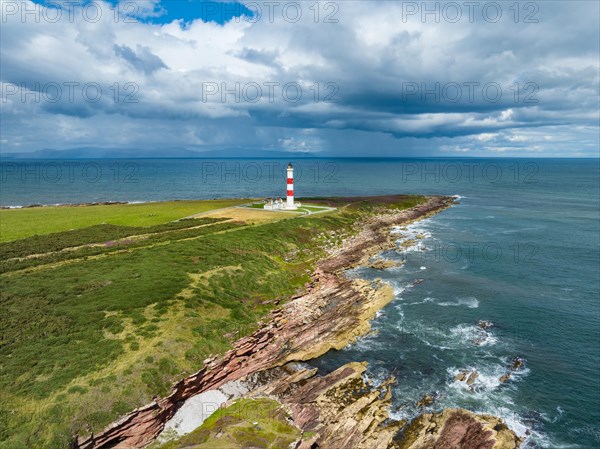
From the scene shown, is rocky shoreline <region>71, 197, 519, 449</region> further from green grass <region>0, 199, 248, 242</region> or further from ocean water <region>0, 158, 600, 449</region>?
green grass <region>0, 199, 248, 242</region>

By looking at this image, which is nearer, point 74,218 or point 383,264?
point 383,264

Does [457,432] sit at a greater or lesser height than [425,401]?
greater

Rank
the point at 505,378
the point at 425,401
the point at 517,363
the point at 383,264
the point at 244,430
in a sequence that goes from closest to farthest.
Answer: the point at 244,430 < the point at 425,401 < the point at 505,378 < the point at 517,363 < the point at 383,264

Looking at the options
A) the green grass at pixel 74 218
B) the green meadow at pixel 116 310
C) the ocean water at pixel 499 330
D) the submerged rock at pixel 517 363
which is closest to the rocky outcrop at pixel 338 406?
the ocean water at pixel 499 330

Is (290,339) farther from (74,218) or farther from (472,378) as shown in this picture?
(74,218)

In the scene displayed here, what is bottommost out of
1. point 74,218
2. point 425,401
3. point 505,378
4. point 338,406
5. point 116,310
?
point 425,401

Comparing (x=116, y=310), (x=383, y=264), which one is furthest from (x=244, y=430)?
(x=383, y=264)

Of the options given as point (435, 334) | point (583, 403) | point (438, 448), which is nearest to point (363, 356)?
point (435, 334)
